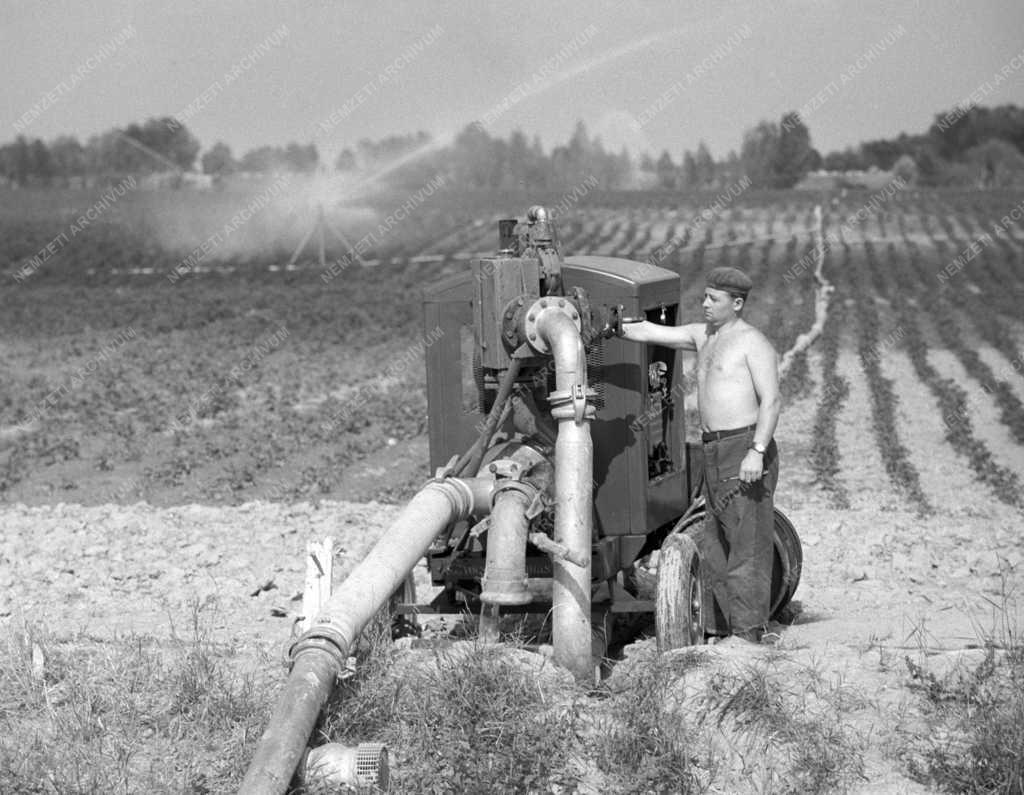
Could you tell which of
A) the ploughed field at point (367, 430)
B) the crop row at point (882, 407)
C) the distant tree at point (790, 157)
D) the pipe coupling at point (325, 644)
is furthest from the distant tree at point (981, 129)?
the pipe coupling at point (325, 644)

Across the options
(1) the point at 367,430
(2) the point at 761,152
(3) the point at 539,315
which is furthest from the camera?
(2) the point at 761,152

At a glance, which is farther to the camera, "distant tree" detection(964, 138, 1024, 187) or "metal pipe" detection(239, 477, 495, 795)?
"distant tree" detection(964, 138, 1024, 187)

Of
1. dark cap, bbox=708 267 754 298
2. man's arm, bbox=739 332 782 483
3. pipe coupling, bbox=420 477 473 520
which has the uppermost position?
dark cap, bbox=708 267 754 298

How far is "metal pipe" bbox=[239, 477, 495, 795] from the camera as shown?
423 centimetres

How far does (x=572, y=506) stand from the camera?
5.51 metres

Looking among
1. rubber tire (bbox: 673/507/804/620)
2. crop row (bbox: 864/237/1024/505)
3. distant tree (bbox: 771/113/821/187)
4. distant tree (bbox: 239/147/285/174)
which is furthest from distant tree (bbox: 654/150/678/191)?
rubber tire (bbox: 673/507/804/620)

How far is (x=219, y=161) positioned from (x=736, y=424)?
55891 millimetres

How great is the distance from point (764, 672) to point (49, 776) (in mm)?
2503

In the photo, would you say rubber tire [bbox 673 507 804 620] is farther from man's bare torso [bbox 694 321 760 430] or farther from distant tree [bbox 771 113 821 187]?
distant tree [bbox 771 113 821 187]

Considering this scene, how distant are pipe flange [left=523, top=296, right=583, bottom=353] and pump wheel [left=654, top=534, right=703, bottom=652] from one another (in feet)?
3.38

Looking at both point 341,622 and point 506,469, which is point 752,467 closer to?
point 506,469

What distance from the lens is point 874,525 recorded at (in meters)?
9.40

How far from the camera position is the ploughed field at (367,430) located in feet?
23.7

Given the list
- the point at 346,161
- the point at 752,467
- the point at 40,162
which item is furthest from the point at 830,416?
the point at 40,162
